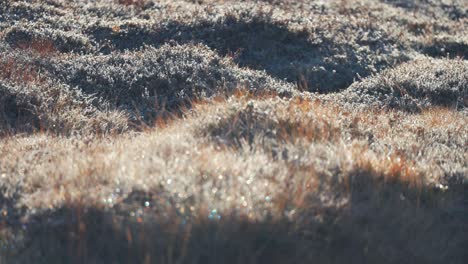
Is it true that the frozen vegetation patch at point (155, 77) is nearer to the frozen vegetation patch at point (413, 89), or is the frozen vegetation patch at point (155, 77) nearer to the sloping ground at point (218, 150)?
the sloping ground at point (218, 150)

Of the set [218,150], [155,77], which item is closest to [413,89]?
[155,77]

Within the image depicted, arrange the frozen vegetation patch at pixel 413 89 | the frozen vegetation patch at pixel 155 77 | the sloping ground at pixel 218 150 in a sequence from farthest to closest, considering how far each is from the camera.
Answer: the frozen vegetation patch at pixel 413 89 → the frozen vegetation patch at pixel 155 77 → the sloping ground at pixel 218 150

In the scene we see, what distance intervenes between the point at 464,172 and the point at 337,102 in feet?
12.4

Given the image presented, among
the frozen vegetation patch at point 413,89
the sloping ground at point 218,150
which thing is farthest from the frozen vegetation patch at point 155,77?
the frozen vegetation patch at point 413,89

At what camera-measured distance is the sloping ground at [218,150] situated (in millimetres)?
5395

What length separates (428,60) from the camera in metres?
14.3

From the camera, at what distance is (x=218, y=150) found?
21.6ft

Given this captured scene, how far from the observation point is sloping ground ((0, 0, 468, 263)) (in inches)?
212

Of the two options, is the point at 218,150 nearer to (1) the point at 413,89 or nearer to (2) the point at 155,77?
(2) the point at 155,77

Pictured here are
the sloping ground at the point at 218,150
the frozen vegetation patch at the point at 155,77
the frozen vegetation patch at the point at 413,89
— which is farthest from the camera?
the frozen vegetation patch at the point at 413,89

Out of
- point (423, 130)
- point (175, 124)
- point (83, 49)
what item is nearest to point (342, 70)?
point (423, 130)

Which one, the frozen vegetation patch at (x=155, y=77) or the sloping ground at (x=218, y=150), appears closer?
the sloping ground at (x=218, y=150)

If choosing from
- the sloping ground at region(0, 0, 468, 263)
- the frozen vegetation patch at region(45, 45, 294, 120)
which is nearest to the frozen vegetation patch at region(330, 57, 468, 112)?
the sloping ground at region(0, 0, 468, 263)

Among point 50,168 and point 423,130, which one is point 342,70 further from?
point 50,168
